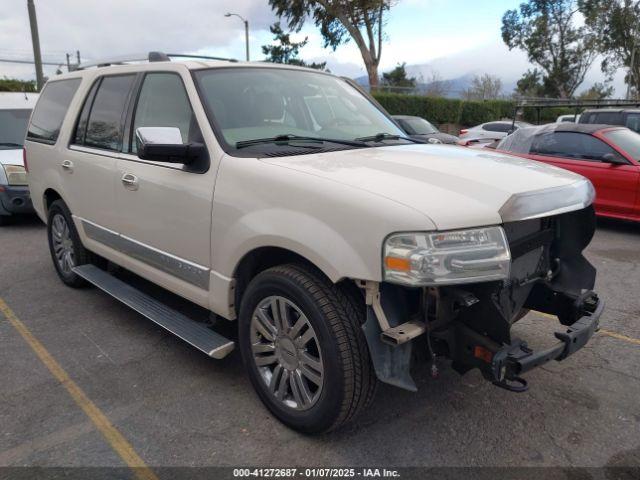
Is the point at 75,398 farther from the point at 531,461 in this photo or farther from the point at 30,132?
the point at 30,132

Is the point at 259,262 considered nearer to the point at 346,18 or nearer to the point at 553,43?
the point at 346,18

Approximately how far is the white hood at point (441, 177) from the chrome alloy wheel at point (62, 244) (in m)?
3.00

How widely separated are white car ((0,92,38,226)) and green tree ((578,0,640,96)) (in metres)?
42.2

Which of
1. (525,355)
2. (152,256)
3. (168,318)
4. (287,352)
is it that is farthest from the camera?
(152,256)

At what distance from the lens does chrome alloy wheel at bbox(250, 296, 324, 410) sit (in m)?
2.79

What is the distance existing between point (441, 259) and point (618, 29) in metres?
47.3

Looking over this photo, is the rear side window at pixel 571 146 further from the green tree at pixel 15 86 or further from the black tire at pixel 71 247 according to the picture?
the green tree at pixel 15 86

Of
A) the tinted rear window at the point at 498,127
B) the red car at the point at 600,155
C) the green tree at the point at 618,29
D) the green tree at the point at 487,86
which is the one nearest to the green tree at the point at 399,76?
the green tree at the point at 487,86

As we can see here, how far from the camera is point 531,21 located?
43469mm

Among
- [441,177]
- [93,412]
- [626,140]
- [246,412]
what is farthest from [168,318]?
[626,140]

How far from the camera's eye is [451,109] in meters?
29.7

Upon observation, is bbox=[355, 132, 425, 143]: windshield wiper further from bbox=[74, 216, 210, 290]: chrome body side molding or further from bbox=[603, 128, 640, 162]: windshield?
bbox=[603, 128, 640, 162]: windshield

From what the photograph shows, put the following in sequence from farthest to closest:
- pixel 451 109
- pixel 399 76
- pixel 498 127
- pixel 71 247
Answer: pixel 399 76
pixel 451 109
pixel 498 127
pixel 71 247

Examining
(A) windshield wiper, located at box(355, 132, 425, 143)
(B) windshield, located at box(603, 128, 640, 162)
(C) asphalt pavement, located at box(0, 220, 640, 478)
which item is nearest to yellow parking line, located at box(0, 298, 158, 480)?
(C) asphalt pavement, located at box(0, 220, 640, 478)
